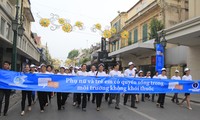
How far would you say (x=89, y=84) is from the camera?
9023mm

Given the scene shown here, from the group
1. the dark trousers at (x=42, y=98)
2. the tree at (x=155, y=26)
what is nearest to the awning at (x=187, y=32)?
the tree at (x=155, y=26)

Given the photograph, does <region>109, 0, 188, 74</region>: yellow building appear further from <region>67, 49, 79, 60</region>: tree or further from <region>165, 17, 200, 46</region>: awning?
<region>67, 49, 79, 60</region>: tree

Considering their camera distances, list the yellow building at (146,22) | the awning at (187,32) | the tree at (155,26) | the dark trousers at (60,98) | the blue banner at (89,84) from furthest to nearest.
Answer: the yellow building at (146,22) < the tree at (155,26) < the awning at (187,32) < the dark trousers at (60,98) < the blue banner at (89,84)

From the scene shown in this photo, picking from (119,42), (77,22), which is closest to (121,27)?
(119,42)

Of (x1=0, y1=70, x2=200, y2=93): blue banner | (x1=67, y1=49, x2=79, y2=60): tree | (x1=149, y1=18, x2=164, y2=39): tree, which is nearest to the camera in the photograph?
(x1=0, y1=70, x2=200, y2=93): blue banner

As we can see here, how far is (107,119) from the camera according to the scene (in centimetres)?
743

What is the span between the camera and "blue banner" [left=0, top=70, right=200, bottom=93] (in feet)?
26.5

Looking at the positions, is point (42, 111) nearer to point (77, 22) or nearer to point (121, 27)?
point (77, 22)

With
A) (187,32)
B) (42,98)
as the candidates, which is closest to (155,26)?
(187,32)

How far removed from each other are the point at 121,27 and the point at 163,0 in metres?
13.1

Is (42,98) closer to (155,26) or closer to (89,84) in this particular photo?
(89,84)

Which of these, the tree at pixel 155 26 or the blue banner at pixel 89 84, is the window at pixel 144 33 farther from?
the blue banner at pixel 89 84

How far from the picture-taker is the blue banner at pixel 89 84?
806 cm

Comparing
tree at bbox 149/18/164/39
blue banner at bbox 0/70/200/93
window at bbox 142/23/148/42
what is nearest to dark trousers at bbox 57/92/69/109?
blue banner at bbox 0/70/200/93
